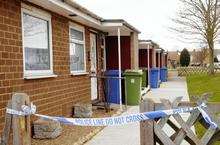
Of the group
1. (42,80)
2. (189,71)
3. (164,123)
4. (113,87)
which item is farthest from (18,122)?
(189,71)

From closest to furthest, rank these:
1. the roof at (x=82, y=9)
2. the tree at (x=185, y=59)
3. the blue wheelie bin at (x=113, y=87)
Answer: the roof at (x=82, y=9) < the blue wheelie bin at (x=113, y=87) < the tree at (x=185, y=59)

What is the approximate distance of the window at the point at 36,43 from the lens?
890 centimetres

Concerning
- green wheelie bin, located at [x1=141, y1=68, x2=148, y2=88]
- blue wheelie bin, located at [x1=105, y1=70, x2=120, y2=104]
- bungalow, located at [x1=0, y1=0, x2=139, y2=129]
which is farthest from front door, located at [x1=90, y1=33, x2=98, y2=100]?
green wheelie bin, located at [x1=141, y1=68, x2=148, y2=88]

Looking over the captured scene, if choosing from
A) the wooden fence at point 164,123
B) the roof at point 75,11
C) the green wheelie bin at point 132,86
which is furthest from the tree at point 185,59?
the wooden fence at point 164,123

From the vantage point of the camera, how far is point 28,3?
885cm

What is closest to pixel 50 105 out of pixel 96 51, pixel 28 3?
pixel 28 3

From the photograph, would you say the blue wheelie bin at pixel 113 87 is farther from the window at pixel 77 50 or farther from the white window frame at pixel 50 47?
the white window frame at pixel 50 47

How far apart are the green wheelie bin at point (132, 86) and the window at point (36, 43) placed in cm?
661

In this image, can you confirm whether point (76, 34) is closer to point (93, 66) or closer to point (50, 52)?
point (93, 66)

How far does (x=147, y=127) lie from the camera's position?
5738 millimetres

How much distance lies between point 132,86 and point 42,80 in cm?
742

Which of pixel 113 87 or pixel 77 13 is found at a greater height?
pixel 77 13

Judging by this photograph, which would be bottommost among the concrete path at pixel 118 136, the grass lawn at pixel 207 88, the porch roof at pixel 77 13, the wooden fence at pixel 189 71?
the concrete path at pixel 118 136

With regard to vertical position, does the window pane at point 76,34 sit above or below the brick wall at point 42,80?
above
